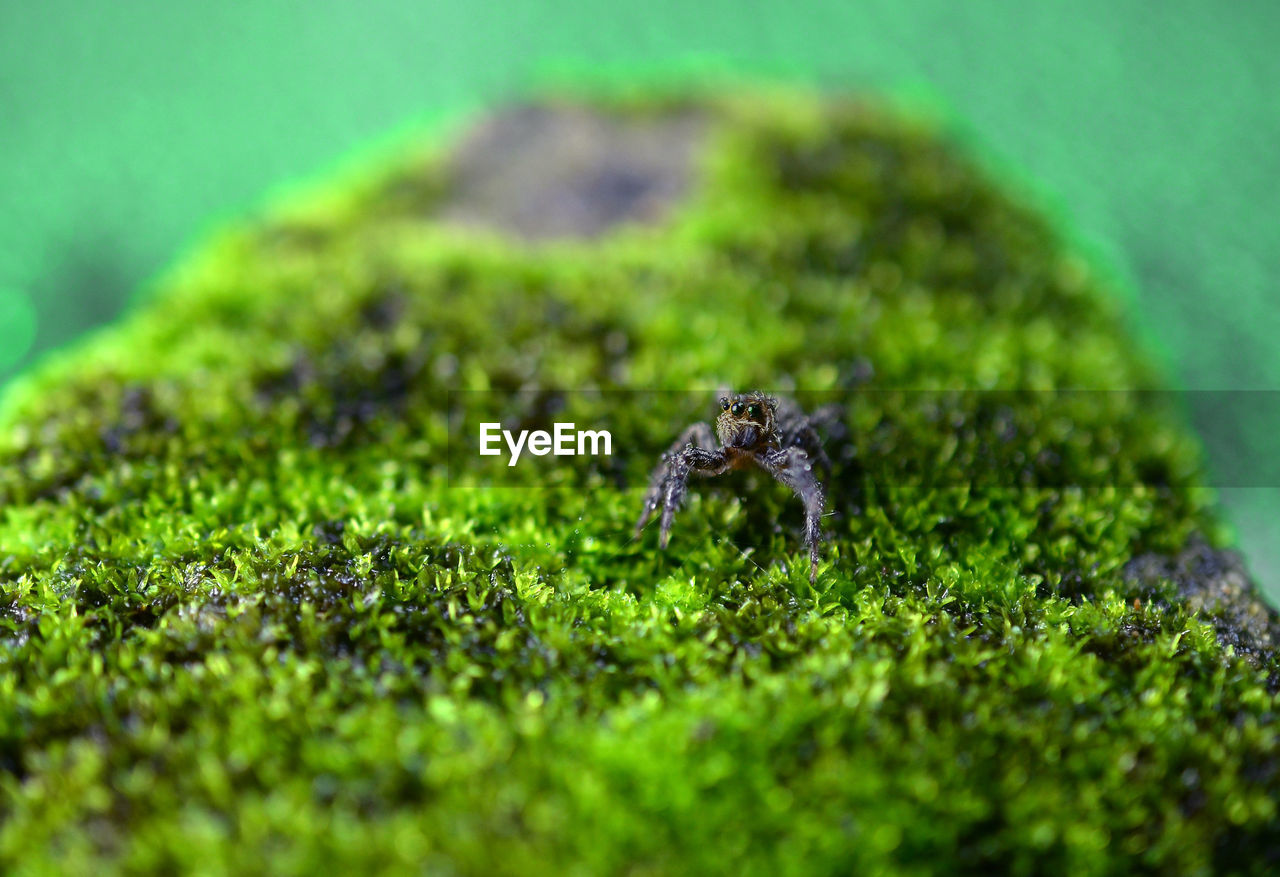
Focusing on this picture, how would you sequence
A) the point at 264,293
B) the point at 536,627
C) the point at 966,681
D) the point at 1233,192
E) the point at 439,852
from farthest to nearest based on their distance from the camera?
the point at 1233,192
the point at 264,293
the point at 536,627
the point at 966,681
the point at 439,852

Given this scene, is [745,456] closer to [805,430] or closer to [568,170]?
[805,430]

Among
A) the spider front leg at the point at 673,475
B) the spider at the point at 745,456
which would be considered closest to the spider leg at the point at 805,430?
the spider at the point at 745,456

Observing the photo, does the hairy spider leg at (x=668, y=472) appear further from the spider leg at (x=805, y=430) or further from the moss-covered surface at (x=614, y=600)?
the spider leg at (x=805, y=430)

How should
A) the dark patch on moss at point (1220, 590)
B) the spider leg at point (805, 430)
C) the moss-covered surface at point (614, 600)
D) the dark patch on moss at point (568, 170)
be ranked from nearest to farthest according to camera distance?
the moss-covered surface at point (614, 600) < the dark patch on moss at point (1220, 590) < the spider leg at point (805, 430) < the dark patch on moss at point (568, 170)

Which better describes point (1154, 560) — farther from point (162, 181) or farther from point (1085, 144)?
point (162, 181)

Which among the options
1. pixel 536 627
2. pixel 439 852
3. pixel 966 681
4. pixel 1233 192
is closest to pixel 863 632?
pixel 966 681

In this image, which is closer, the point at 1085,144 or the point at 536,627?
the point at 536,627

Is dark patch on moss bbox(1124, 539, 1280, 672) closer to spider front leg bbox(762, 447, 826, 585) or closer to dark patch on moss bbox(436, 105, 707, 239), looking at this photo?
spider front leg bbox(762, 447, 826, 585)

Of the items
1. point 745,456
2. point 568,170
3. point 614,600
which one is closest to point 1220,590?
point 745,456
